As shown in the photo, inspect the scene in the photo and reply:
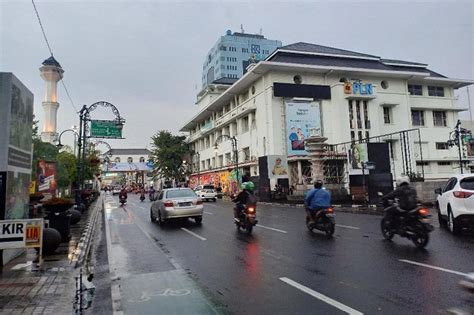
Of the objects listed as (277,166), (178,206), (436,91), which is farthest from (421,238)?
(436,91)

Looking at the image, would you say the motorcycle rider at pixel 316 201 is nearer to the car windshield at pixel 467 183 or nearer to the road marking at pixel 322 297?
the car windshield at pixel 467 183

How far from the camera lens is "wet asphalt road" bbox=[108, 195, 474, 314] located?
505cm

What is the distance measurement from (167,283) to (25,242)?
3947mm

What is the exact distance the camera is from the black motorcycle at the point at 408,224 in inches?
348

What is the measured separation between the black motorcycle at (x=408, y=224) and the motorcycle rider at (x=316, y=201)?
2067 mm

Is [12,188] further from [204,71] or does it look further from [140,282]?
[204,71]

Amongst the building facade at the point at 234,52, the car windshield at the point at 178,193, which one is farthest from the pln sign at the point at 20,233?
the building facade at the point at 234,52

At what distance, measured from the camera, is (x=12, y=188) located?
9203mm

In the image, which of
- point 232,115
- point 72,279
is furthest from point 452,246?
point 232,115

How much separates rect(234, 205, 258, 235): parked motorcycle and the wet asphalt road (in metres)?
0.35

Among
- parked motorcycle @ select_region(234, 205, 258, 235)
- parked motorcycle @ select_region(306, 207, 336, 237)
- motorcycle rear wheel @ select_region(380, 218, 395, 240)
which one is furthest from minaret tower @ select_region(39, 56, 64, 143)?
motorcycle rear wheel @ select_region(380, 218, 395, 240)

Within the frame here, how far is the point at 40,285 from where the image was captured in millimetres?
6695

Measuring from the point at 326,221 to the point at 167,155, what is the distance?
5349cm

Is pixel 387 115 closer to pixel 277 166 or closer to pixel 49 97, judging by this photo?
pixel 277 166
